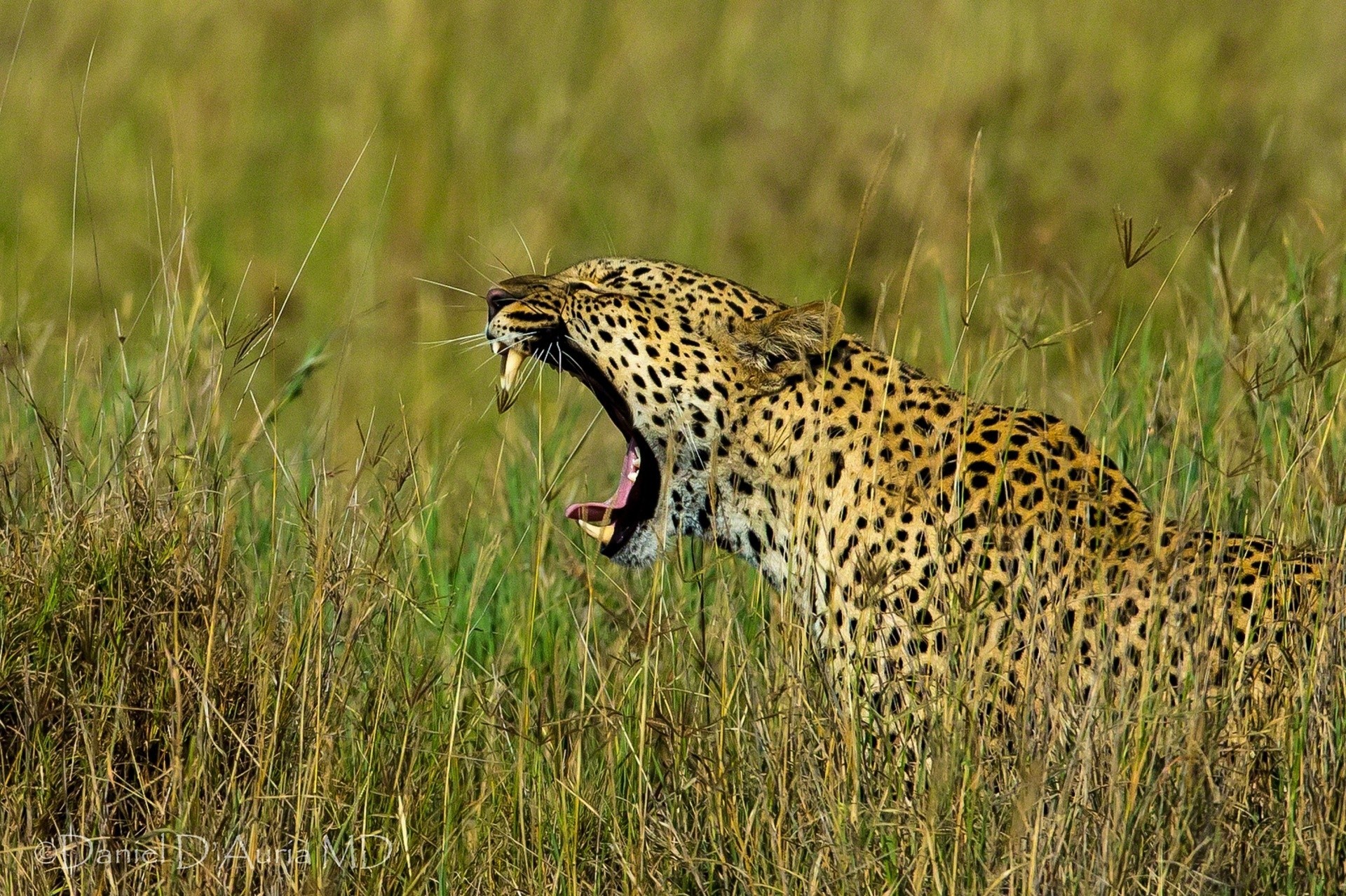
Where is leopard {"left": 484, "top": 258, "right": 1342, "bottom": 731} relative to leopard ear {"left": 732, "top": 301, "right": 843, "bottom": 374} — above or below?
below

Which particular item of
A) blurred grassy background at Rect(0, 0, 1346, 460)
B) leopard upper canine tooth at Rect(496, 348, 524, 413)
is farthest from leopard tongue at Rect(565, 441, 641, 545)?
blurred grassy background at Rect(0, 0, 1346, 460)

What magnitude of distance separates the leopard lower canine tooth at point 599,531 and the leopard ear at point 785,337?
20.8 inches

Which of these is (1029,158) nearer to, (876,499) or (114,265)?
(114,265)

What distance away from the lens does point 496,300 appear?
16.1 feet

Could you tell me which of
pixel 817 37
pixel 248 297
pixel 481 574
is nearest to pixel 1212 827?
pixel 481 574

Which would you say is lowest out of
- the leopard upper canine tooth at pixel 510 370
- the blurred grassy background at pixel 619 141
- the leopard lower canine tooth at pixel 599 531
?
the leopard lower canine tooth at pixel 599 531

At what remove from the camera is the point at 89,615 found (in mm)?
3938

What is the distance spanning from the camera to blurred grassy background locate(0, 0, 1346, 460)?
30.8 feet

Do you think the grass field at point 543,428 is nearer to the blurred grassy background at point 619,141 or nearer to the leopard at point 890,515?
the blurred grassy background at point 619,141

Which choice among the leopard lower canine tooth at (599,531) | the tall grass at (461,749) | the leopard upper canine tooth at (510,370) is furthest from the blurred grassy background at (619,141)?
the tall grass at (461,749)

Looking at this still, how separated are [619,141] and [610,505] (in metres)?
5.86

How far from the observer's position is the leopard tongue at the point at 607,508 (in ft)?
15.6

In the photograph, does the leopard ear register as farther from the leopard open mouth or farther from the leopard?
the leopard open mouth

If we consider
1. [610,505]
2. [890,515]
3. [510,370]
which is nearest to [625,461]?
[610,505]
